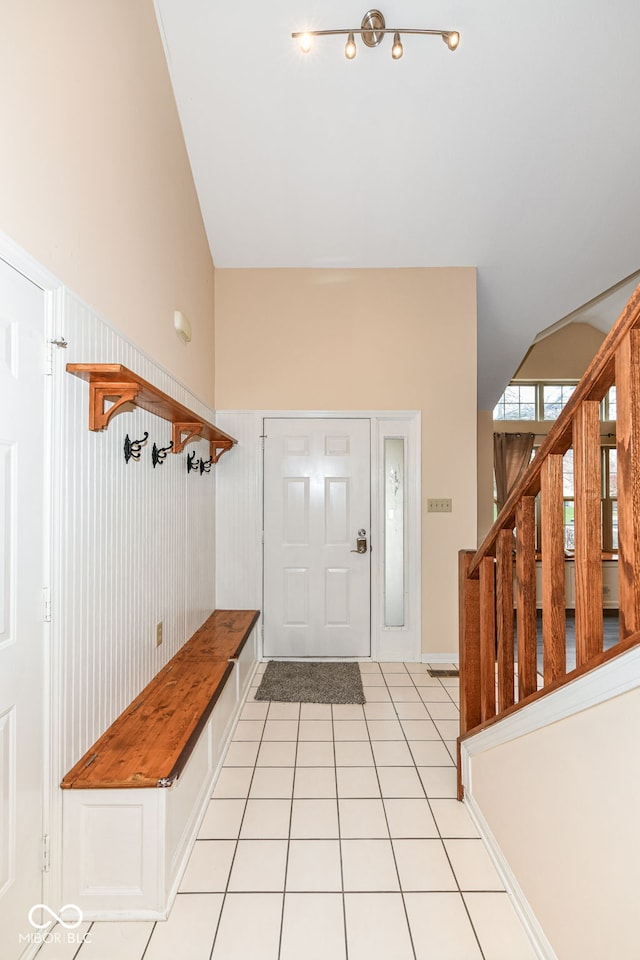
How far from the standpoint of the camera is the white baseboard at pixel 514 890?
5.07ft

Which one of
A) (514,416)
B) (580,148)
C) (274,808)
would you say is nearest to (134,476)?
(274,808)

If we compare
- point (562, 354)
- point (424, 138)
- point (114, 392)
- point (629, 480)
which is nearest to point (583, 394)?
point (629, 480)

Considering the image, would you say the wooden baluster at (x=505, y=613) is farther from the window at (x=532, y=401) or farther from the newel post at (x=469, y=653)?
the window at (x=532, y=401)

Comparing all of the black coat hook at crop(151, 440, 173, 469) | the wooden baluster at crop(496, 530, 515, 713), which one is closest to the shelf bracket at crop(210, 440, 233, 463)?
the black coat hook at crop(151, 440, 173, 469)

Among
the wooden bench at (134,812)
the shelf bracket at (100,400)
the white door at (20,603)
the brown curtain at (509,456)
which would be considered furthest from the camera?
the brown curtain at (509,456)

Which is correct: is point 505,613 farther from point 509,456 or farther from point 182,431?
point 509,456

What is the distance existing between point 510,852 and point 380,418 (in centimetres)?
311

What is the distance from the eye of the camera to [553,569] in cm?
159

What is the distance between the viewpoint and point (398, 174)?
363cm

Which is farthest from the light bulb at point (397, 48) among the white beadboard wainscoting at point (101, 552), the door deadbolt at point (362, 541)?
the door deadbolt at point (362, 541)

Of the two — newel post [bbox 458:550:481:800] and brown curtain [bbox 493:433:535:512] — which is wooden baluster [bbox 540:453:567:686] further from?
brown curtain [bbox 493:433:535:512]

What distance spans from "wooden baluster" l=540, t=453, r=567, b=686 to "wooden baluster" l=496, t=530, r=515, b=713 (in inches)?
15.5

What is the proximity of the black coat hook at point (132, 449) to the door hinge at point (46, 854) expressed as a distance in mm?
1384

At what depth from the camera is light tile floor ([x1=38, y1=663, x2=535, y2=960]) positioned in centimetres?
163
